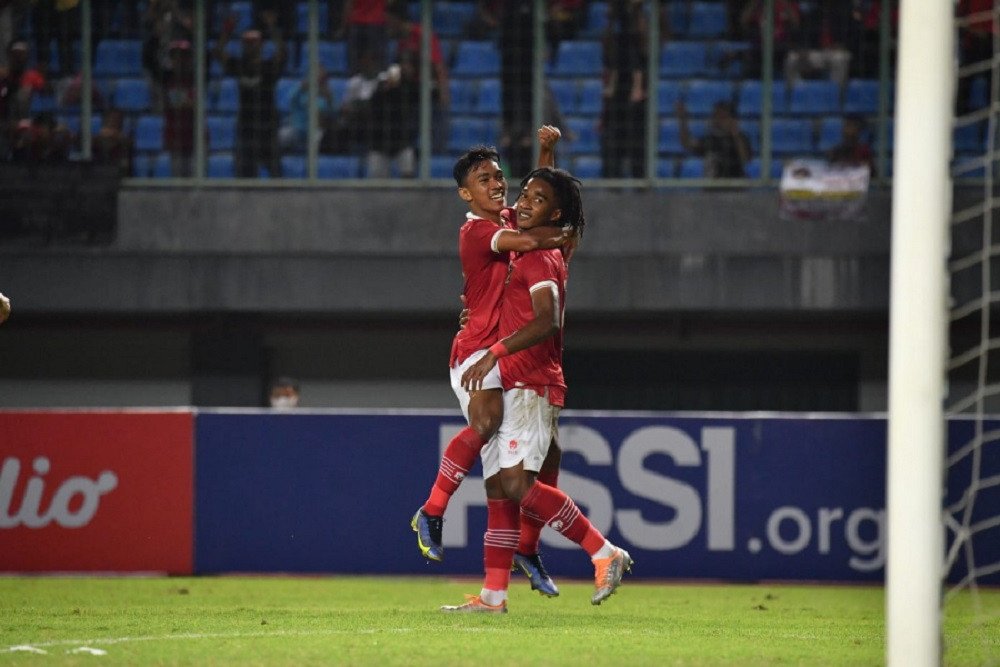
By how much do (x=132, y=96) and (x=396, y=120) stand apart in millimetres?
2769

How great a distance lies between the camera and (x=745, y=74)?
57.7 ft

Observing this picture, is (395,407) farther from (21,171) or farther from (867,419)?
(867,419)

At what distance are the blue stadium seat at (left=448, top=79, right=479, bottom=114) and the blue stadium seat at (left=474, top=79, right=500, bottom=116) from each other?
4cm

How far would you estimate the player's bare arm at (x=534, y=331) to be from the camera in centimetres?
740

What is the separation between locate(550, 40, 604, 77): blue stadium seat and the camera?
17.6m

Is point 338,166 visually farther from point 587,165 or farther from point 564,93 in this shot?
point 587,165

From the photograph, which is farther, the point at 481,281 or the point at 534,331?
the point at 481,281

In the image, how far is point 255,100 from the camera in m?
17.5

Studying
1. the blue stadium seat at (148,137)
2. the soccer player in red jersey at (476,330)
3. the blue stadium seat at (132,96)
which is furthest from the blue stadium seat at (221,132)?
A: the soccer player in red jersey at (476,330)

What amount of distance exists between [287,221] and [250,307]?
95 cm

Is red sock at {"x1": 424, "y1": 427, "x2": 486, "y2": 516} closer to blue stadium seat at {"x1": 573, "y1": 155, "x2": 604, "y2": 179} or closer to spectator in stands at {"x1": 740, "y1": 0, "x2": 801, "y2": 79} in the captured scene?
blue stadium seat at {"x1": 573, "y1": 155, "x2": 604, "y2": 179}

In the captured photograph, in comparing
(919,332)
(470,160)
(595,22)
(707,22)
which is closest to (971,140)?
(707,22)

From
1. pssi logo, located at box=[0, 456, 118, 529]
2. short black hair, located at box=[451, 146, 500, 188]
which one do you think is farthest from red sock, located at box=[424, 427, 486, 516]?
pssi logo, located at box=[0, 456, 118, 529]

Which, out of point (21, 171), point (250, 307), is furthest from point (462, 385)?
point (21, 171)
